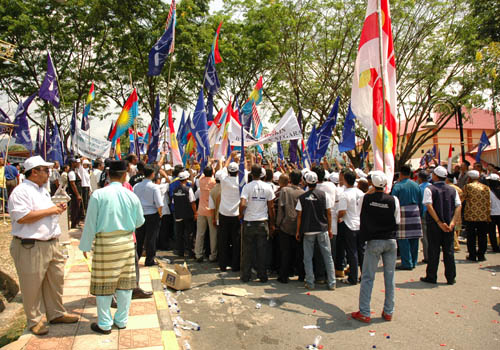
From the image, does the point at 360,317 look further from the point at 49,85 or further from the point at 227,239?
the point at 49,85

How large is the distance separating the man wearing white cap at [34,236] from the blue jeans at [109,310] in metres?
0.62

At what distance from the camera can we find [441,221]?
672 cm

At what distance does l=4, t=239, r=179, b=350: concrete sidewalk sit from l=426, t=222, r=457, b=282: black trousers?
4.77 metres

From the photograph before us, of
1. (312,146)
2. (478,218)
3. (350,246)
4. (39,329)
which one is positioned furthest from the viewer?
(312,146)

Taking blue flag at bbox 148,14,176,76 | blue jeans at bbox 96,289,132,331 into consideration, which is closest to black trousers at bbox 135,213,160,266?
blue jeans at bbox 96,289,132,331

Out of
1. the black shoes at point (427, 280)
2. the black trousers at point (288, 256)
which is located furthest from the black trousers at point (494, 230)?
the black trousers at point (288, 256)

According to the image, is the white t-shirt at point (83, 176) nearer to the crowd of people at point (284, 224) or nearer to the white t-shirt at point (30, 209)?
the crowd of people at point (284, 224)

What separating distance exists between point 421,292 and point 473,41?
1684 cm

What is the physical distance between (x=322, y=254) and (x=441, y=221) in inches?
89.3

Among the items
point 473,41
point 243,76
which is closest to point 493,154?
point 473,41

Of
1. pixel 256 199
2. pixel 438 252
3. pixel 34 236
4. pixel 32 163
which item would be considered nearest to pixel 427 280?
pixel 438 252

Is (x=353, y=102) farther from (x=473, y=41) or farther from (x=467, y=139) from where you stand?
(x=467, y=139)

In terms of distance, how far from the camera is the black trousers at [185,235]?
8.69m

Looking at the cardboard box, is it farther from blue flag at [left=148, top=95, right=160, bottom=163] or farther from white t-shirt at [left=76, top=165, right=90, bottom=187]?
white t-shirt at [left=76, top=165, right=90, bottom=187]
